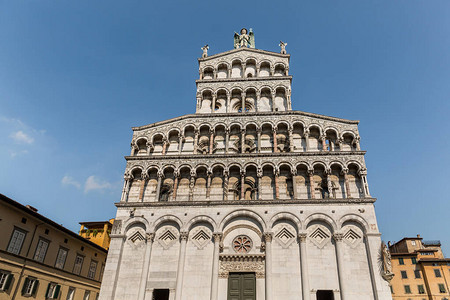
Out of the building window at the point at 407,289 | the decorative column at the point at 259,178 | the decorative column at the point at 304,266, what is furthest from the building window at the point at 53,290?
the building window at the point at 407,289

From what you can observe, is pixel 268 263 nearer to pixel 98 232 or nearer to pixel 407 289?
pixel 98 232

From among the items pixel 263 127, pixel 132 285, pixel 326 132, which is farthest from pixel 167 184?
pixel 326 132

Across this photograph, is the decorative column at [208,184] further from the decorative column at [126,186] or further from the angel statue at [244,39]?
the angel statue at [244,39]

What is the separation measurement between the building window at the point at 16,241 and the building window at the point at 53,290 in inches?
199

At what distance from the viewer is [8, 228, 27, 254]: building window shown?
22828mm

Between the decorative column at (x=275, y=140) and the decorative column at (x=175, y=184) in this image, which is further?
the decorative column at (x=275, y=140)

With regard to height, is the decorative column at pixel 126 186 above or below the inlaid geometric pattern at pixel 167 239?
above

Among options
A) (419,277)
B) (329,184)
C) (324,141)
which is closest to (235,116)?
(324,141)

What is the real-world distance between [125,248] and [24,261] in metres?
7.48

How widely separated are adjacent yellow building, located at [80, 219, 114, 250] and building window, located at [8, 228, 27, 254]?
70.0 ft

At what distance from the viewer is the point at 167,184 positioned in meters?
28.6

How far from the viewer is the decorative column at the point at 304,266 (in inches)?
878

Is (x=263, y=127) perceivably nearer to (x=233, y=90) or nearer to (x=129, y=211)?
(x=233, y=90)

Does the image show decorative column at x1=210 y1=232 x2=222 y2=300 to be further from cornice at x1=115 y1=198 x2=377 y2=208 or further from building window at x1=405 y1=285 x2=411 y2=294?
building window at x1=405 y1=285 x2=411 y2=294
